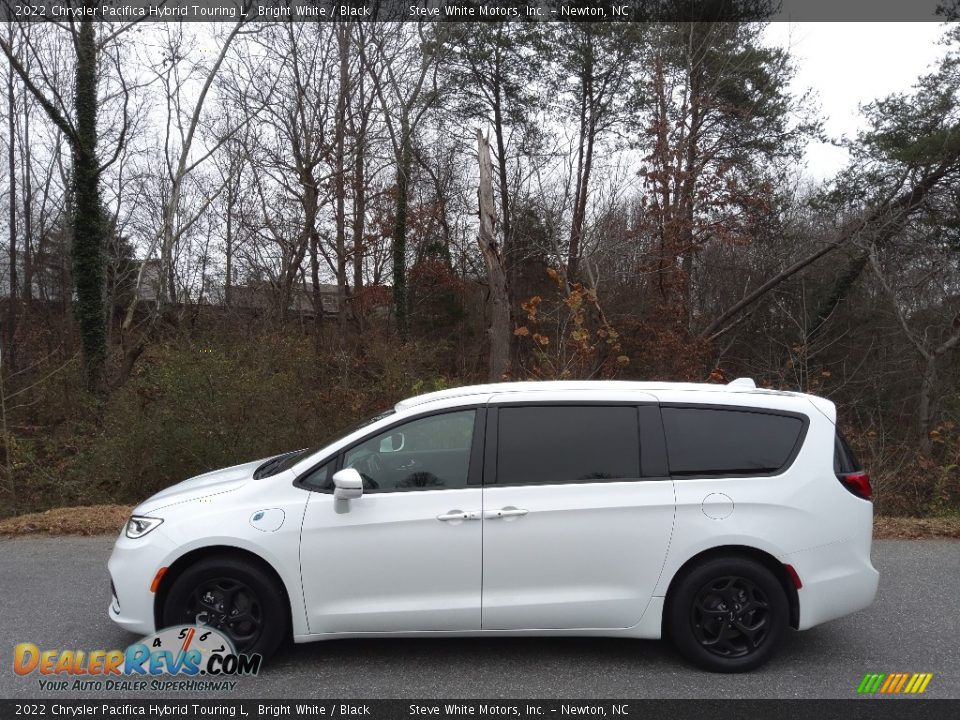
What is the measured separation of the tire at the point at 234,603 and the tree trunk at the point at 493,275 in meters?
10.1

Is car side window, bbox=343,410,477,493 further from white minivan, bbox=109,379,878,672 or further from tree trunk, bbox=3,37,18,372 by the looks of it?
tree trunk, bbox=3,37,18,372

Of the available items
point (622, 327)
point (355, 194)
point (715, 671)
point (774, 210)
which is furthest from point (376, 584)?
point (355, 194)

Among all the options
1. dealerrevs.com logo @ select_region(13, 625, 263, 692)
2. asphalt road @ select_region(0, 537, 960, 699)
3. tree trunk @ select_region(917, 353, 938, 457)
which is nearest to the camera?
asphalt road @ select_region(0, 537, 960, 699)

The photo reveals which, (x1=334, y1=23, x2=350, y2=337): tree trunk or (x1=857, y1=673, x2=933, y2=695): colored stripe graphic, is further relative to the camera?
(x1=334, y1=23, x2=350, y2=337): tree trunk

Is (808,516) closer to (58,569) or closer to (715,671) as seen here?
(715,671)

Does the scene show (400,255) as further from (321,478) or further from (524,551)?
(524,551)

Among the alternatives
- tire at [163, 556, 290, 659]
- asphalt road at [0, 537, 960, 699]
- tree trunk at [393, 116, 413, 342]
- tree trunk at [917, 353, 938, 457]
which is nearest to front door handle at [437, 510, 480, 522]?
asphalt road at [0, 537, 960, 699]

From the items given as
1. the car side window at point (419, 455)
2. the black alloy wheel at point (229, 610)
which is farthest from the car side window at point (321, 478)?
the black alloy wheel at point (229, 610)

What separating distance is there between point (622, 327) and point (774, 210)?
6.41m

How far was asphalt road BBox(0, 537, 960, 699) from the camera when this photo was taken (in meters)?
4.17

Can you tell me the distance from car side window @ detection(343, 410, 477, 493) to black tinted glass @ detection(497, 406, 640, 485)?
0.78ft

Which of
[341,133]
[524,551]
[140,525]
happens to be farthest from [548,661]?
[341,133]

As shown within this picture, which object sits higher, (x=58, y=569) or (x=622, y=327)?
(x=622, y=327)

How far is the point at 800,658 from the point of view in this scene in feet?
15.3
